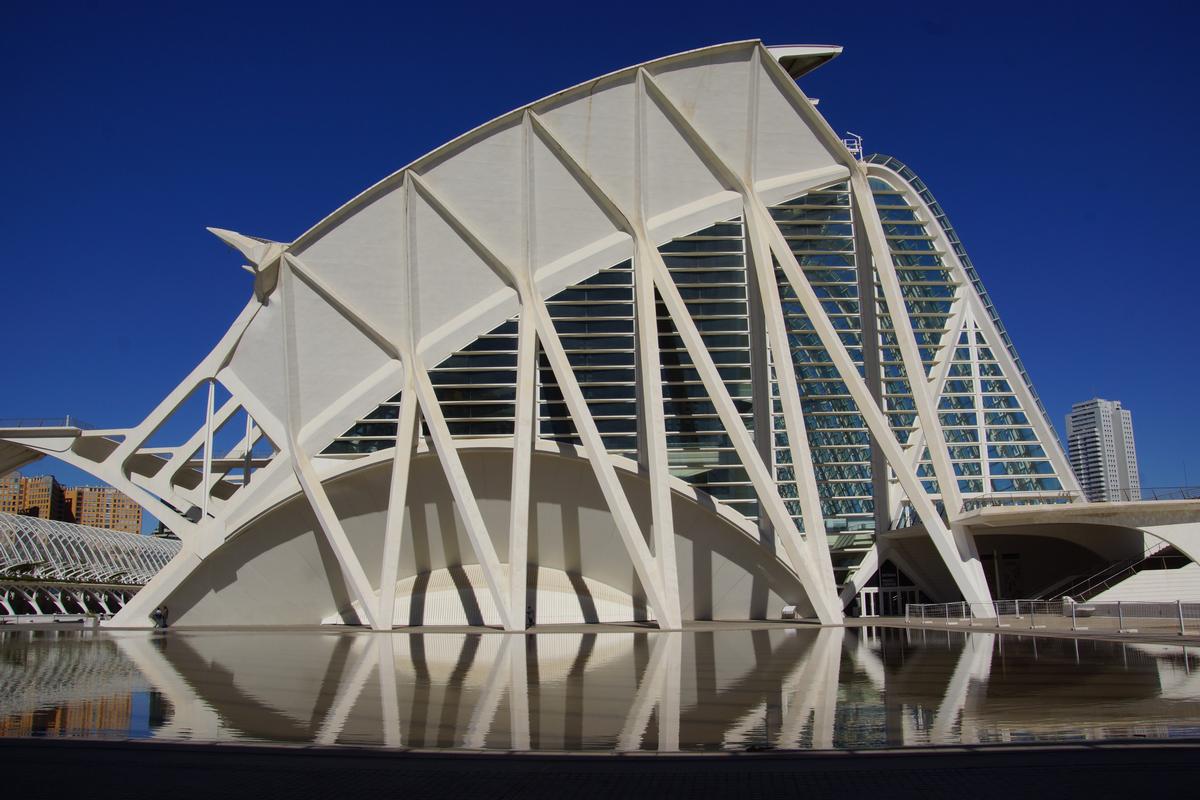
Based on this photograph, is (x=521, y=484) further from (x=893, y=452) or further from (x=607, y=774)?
(x=607, y=774)

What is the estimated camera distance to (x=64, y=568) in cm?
6000

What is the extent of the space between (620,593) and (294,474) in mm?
11884

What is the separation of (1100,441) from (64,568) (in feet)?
546

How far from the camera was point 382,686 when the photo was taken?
461 inches

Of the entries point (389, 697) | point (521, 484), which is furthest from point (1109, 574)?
point (389, 697)

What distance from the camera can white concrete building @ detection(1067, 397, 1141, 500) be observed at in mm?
164125

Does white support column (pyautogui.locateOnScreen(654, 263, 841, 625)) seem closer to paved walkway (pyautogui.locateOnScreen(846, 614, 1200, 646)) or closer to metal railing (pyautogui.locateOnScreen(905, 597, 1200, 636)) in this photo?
paved walkway (pyautogui.locateOnScreen(846, 614, 1200, 646))

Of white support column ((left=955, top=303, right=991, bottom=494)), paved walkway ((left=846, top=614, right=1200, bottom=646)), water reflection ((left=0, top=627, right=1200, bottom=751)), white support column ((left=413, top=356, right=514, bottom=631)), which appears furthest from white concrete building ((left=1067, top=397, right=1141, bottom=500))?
water reflection ((left=0, top=627, right=1200, bottom=751))

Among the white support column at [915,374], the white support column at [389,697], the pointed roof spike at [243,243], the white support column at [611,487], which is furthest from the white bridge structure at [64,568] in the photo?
the white support column at [915,374]

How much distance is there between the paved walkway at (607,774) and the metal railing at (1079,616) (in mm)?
14630

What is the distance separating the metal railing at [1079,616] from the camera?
65.9ft

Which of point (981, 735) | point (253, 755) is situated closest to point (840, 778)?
point (981, 735)

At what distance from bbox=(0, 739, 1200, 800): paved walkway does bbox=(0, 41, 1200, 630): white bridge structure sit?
61.1 ft

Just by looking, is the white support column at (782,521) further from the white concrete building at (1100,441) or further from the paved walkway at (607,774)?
the white concrete building at (1100,441)
